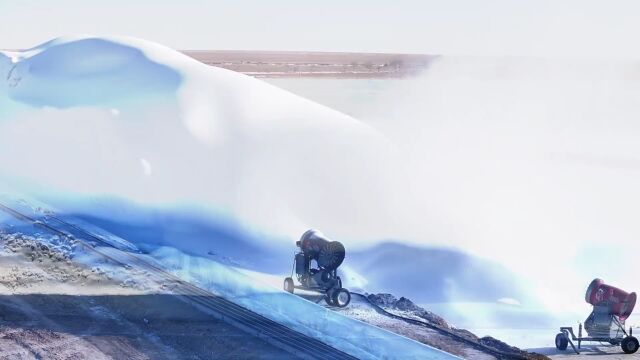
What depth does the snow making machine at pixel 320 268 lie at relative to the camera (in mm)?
18625

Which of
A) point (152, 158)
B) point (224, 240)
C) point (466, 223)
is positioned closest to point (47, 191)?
point (152, 158)

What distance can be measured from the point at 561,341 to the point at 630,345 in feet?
4.31

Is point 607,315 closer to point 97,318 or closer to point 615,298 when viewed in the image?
point 615,298

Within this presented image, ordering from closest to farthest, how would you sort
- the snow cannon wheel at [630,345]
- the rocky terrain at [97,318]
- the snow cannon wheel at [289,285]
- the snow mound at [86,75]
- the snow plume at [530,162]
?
the rocky terrain at [97,318]
the snow cannon wheel at [630,345]
the snow cannon wheel at [289,285]
the snow plume at [530,162]
the snow mound at [86,75]

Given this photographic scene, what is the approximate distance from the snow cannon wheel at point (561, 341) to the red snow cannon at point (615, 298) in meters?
1.02

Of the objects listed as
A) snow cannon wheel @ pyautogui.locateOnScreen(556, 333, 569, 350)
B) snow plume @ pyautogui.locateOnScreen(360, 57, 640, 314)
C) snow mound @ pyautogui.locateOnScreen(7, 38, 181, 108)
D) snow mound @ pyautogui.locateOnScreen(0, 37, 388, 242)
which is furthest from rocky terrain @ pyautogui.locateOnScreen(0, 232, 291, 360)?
snow plume @ pyautogui.locateOnScreen(360, 57, 640, 314)

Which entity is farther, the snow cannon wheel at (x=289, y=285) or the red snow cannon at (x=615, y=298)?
the snow cannon wheel at (x=289, y=285)

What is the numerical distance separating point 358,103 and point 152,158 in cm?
1182

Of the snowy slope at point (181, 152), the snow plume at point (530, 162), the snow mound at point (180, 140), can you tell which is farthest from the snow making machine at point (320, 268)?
the snow plume at point (530, 162)

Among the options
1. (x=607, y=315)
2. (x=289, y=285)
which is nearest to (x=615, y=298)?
(x=607, y=315)

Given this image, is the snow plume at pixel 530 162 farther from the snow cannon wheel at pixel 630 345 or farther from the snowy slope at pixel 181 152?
the snowy slope at pixel 181 152

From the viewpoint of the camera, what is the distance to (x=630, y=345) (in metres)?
17.5

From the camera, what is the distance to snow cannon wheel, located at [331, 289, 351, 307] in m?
18.5

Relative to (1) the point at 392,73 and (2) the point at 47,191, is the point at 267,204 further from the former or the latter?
(1) the point at 392,73
